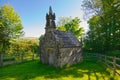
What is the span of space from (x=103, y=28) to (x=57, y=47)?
60.3ft

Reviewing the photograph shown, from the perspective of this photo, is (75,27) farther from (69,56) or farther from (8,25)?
(69,56)

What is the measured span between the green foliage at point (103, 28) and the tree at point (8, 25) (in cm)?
1743

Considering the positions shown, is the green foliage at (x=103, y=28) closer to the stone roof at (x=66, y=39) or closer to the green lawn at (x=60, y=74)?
the stone roof at (x=66, y=39)

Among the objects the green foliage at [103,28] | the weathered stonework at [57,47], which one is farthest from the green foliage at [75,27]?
the weathered stonework at [57,47]

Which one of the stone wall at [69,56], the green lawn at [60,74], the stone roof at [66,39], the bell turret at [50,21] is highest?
the bell turret at [50,21]

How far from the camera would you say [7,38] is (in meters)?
37.5

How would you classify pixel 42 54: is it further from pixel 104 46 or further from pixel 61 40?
pixel 104 46

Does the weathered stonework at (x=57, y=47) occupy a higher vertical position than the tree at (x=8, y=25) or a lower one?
lower

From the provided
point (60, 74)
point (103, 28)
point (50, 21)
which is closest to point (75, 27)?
point (103, 28)

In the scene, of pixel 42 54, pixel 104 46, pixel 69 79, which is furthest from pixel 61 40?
pixel 104 46

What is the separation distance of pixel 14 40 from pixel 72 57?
21.4 meters

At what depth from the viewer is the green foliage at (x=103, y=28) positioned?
3180 cm

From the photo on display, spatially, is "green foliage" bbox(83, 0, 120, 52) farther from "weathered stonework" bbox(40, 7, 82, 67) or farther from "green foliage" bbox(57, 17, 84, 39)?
"green foliage" bbox(57, 17, 84, 39)

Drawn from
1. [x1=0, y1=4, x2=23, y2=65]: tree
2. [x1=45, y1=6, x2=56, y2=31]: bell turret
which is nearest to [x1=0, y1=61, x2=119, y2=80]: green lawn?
[x1=45, y1=6, x2=56, y2=31]: bell turret
